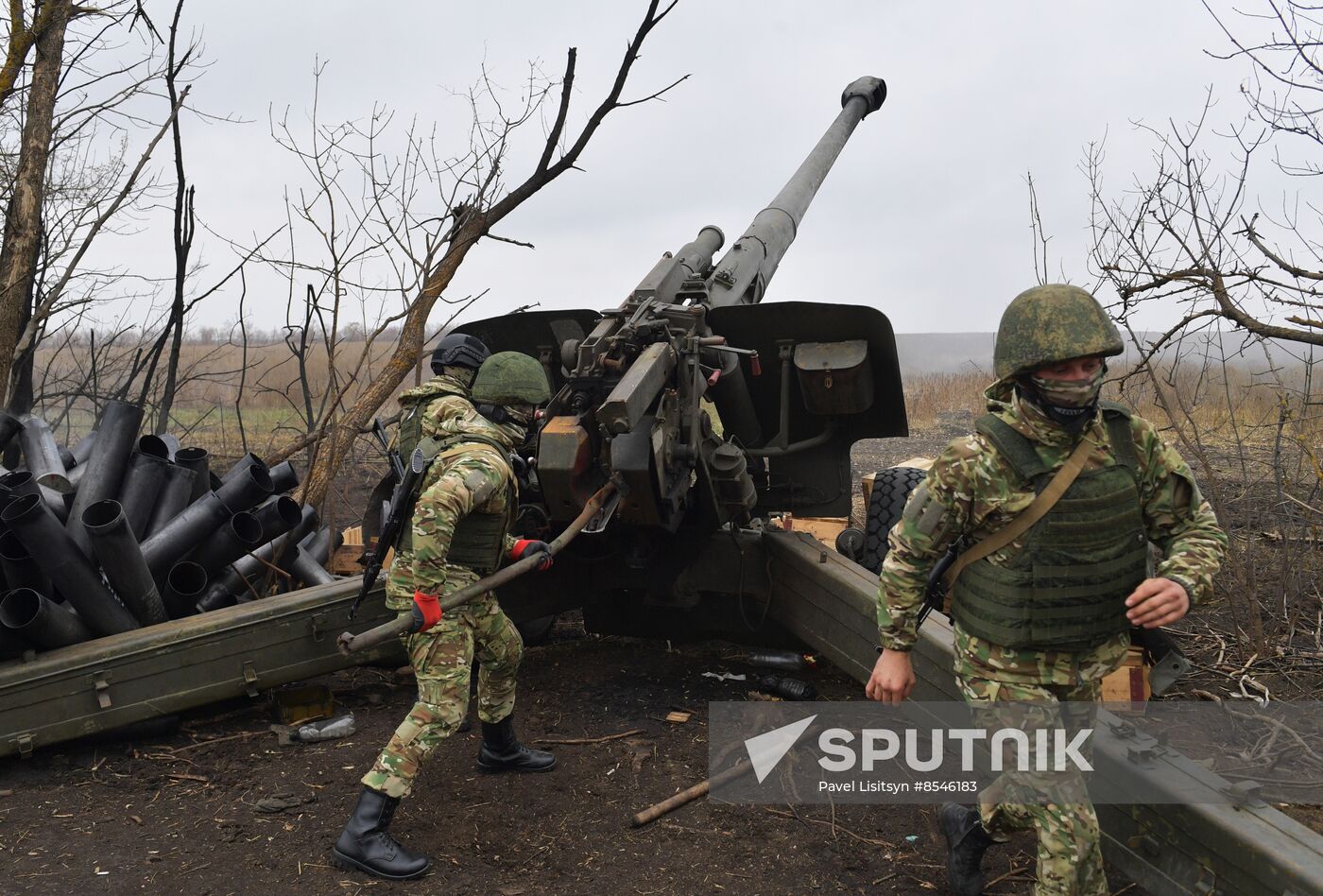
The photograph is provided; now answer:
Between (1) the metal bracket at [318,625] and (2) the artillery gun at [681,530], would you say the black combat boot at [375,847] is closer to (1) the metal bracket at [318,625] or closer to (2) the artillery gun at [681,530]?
(2) the artillery gun at [681,530]

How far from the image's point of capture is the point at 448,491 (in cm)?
366

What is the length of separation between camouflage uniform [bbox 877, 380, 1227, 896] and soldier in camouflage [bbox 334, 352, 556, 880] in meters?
1.55

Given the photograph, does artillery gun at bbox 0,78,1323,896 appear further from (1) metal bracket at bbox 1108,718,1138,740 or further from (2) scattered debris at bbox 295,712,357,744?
(2) scattered debris at bbox 295,712,357,744

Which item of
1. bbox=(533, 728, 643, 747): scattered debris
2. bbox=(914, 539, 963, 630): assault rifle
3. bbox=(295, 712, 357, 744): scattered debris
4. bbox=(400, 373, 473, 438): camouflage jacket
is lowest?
bbox=(533, 728, 643, 747): scattered debris

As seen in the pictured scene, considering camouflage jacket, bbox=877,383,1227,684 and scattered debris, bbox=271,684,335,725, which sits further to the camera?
scattered debris, bbox=271,684,335,725

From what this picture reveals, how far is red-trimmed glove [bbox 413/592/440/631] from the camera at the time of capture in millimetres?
3619

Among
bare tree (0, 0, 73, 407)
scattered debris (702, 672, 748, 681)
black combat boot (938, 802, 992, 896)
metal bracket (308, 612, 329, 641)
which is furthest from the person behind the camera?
bare tree (0, 0, 73, 407)

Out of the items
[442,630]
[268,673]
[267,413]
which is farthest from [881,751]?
[267,413]

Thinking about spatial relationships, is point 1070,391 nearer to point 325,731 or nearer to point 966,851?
point 966,851

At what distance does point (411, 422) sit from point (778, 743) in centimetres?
202

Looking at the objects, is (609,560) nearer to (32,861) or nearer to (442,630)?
(442,630)

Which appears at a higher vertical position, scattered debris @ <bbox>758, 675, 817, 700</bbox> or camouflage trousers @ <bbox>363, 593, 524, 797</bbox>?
camouflage trousers @ <bbox>363, 593, 524, 797</bbox>

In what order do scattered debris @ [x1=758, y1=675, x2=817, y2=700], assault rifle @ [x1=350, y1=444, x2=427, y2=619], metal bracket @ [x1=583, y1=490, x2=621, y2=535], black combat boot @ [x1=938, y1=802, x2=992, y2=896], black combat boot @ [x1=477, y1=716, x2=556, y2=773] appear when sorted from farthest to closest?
1. scattered debris @ [x1=758, y1=675, x2=817, y2=700]
2. black combat boot @ [x1=477, y1=716, x2=556, y2=773]
3. metal bracket @ [x1=583, y1=490, x2=621, y2=535]
4. assault rifle @ [x1=350, y1=444, x2=427, y2=619]
5. black combat boot @ [x1=938, y1=802, x2=992, y2=896]

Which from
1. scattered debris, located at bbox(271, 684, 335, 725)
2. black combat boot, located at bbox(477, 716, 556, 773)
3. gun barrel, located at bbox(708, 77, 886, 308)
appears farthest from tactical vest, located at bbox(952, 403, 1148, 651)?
scattered debris, located at bbox(271, 684, 335, 725)
